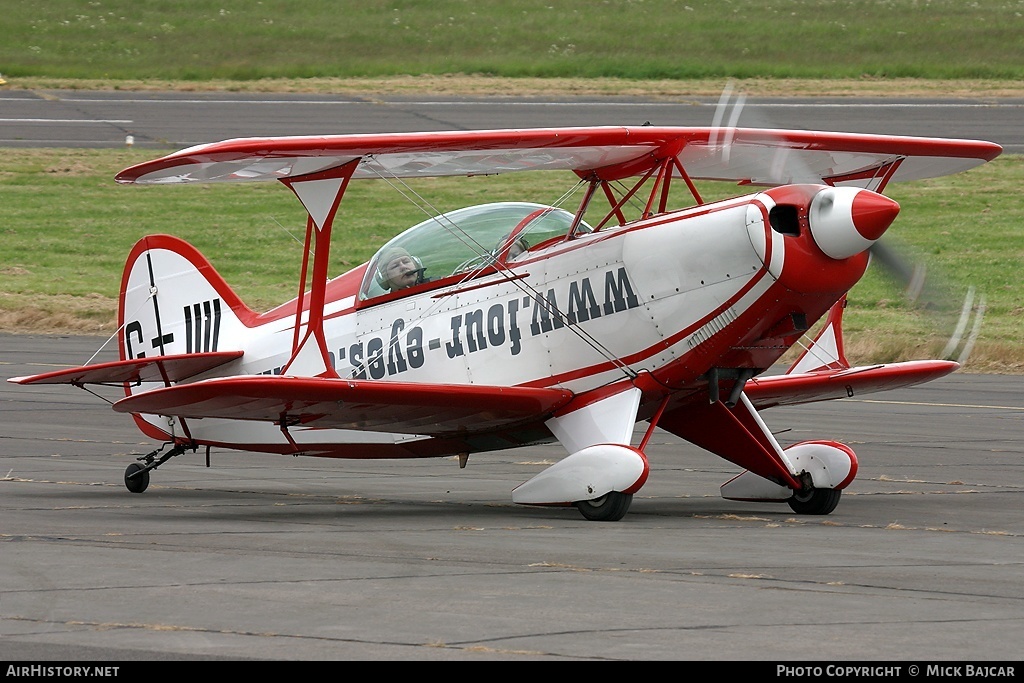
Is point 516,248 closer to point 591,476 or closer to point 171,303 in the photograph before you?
point 591,476

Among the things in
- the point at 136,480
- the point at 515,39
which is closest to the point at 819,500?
the point at 136,480

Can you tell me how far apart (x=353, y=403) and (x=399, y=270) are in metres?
2.04

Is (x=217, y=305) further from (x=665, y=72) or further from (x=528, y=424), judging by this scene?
(x=665, y=72)

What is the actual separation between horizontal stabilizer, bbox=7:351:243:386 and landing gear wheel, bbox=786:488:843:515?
16.8ft

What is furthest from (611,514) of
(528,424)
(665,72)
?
(665,72)

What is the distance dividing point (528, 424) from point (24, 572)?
424 centimetres

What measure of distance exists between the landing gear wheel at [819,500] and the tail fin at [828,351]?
1509mm

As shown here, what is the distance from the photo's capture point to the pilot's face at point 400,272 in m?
12.5

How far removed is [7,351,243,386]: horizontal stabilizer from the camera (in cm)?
1205

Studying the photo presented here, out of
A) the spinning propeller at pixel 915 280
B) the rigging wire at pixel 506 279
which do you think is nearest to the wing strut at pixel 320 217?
the rigging wire at pixel 506 279

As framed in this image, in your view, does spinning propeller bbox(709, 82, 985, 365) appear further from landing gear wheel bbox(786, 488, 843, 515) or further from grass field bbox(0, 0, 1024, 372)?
grass field bbox(0, 0, 1024, 372)

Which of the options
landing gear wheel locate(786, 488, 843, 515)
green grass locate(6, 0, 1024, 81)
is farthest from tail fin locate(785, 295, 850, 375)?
green grass locate(6, 0, 1024, 81)

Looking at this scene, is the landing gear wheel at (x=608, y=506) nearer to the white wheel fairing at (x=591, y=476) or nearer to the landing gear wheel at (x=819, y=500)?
the white wheel fairing at (x=591, y=476)

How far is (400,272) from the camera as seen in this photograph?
493 inches
